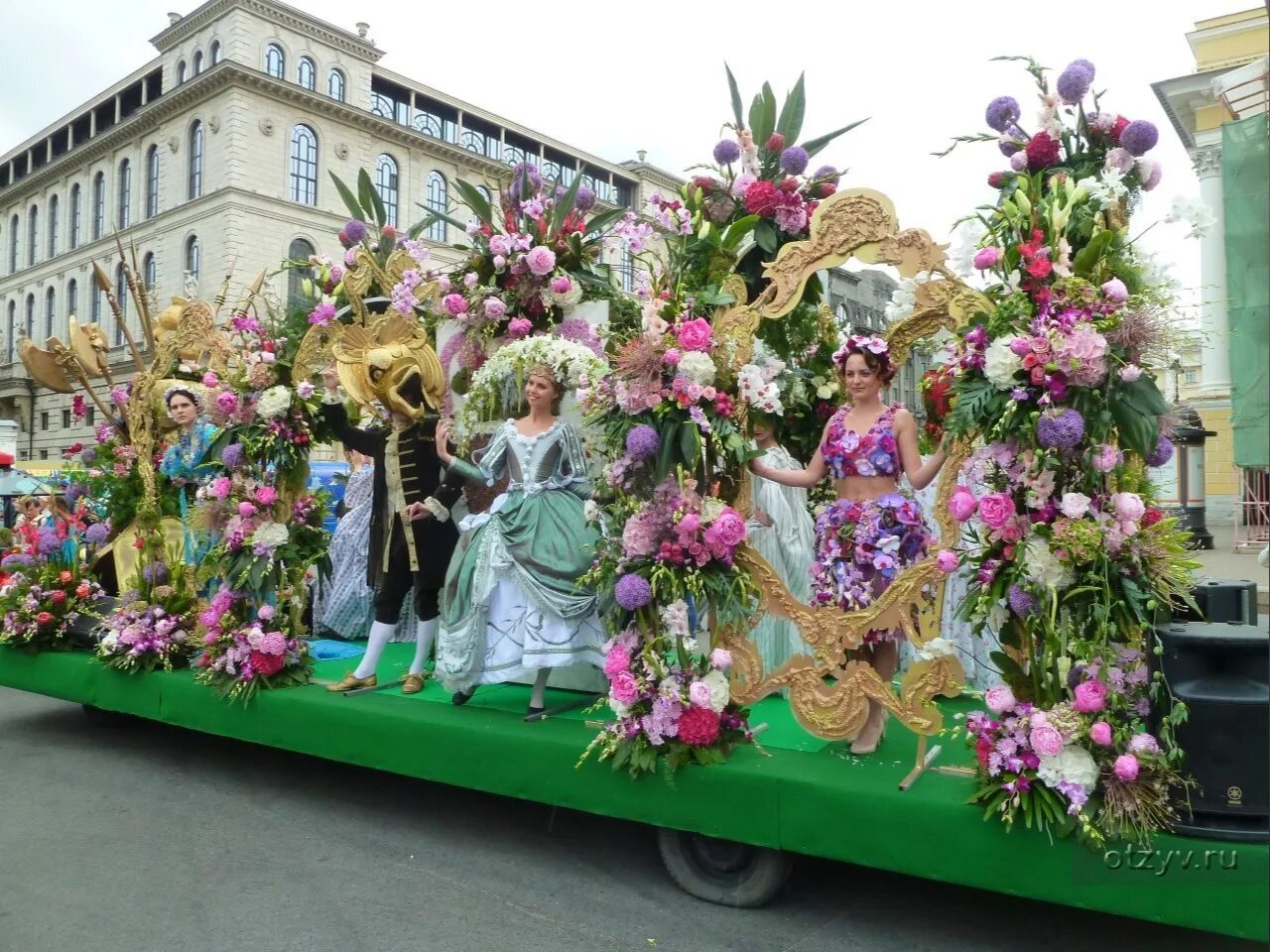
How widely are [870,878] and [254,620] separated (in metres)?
3.47

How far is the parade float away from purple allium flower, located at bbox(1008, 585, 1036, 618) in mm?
10

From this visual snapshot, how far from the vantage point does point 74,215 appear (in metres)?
39.9

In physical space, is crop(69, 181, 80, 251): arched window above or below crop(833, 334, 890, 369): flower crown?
above

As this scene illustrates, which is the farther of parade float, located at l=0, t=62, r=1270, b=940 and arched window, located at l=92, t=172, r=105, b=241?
arched window, located at l=92, t=172, r=105, b=241

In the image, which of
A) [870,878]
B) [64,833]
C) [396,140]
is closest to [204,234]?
[396,140]

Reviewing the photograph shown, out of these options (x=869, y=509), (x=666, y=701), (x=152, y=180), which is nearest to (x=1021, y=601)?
(x=869, y=509)

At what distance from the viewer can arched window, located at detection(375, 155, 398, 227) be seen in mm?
34812

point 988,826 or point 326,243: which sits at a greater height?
point 326,243

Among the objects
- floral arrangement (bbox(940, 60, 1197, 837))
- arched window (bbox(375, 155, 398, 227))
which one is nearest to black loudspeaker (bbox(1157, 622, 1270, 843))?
floral arrangement (bbox(940, 60, 1197, 837))

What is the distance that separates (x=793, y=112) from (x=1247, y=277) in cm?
229

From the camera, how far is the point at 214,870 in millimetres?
4207

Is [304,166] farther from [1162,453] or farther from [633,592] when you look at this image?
[1162,453]

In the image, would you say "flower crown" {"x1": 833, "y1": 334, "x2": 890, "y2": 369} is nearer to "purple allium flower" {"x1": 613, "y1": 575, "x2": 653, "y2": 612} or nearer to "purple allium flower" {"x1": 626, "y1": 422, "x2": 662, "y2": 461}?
"purple allium flower" {"x1": 626, "y1": 422, "x2": 662, "y2": 461}

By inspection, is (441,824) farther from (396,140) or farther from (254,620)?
(396,140)
